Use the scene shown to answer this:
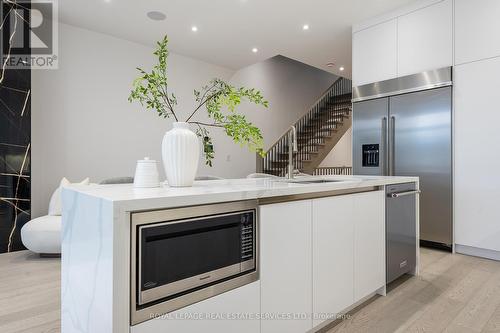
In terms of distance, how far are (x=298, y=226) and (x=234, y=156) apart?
4.88 m

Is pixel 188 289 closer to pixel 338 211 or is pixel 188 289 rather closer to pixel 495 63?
pixel 338 211

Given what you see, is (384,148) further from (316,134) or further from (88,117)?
(316,134)

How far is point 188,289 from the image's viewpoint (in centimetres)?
112

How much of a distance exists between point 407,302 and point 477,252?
167cm

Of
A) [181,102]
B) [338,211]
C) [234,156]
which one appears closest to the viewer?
[338,211]

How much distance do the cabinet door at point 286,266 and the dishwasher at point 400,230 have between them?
3.18ft

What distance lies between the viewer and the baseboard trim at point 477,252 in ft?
9.87

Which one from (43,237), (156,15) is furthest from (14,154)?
(156,15)

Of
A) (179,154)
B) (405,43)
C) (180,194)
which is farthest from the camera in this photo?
(405,43)

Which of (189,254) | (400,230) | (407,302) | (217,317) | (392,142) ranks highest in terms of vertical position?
(392,142)

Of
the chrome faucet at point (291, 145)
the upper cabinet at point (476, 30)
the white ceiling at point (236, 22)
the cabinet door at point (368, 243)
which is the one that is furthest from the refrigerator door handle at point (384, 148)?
the chrome faucet at point (291, 145)

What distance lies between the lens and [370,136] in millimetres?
3996

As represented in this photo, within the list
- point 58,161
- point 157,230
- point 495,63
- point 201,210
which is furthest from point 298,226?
point 58,161

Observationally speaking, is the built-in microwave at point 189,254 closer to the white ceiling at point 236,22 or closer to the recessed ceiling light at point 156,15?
the white ceiling at point 236,22
